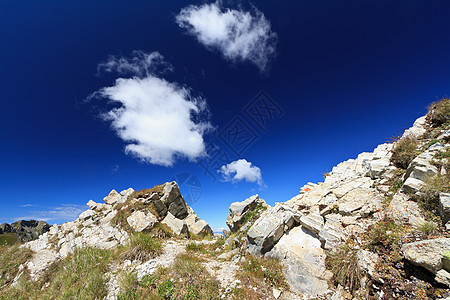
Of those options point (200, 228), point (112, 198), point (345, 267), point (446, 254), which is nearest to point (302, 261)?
point (345, 267)

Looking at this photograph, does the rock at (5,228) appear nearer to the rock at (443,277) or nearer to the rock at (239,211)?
the rock at (239,211)

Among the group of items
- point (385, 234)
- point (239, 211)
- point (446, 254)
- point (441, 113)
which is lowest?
point (446, 254)

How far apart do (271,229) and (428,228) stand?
5798 mm

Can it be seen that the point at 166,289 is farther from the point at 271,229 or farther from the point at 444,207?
the point at 444,207

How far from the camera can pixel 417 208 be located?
19.6 ft

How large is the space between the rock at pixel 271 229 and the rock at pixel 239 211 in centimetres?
424

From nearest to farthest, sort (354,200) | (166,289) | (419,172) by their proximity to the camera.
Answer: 1. (166,289)
2. (419,172)
3. (354,200)

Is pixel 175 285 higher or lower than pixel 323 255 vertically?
higher

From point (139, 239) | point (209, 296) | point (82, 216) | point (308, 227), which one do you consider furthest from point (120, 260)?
point (82, 216)

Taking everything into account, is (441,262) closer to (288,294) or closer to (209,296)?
(288,294)

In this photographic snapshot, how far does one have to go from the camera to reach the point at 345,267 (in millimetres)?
5773

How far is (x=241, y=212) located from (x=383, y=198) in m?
9.28

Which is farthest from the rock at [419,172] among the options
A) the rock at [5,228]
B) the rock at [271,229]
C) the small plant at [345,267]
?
the rock at [5,228]

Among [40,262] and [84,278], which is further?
[40,262]
